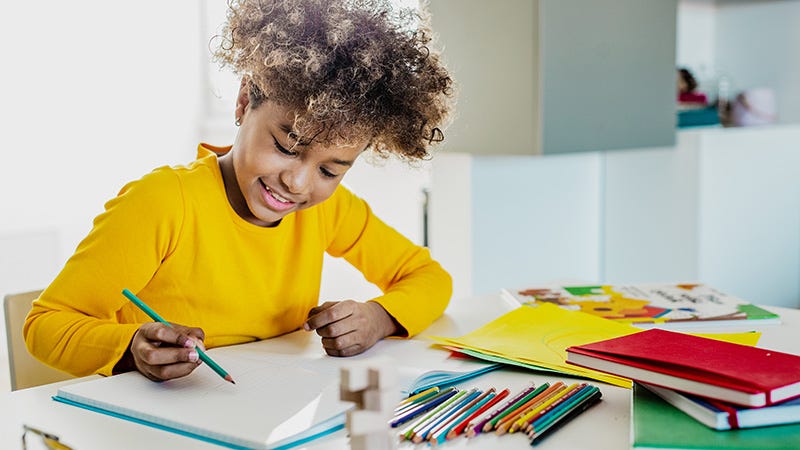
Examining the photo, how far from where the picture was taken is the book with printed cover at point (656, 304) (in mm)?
1373

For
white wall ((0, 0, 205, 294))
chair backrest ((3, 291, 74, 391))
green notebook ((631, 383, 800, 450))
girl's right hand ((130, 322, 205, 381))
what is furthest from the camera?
white wall ((0, 0, 205, 294))

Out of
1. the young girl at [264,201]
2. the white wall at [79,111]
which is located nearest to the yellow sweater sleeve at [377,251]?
the young girl at [264,201]

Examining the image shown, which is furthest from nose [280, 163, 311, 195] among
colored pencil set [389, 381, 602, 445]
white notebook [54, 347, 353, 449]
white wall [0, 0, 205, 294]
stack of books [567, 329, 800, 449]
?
white wall [0, 0, 205, 294]

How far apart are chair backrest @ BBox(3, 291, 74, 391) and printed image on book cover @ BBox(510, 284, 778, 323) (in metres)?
0.74

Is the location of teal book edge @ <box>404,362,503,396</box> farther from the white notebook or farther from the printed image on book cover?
the printed image on book cover

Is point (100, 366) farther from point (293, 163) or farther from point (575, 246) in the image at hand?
point (575, 246)

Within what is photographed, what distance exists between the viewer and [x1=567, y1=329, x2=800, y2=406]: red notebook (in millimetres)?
849

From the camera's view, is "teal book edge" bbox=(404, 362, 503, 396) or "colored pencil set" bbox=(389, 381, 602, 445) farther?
"teal book edge" bbox=(404, 362, 503, 396)

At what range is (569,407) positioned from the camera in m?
0.97

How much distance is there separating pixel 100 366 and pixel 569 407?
1.85 ft

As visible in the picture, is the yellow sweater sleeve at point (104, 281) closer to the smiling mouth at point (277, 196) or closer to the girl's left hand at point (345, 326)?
the smiling mouth at point (277, 196)

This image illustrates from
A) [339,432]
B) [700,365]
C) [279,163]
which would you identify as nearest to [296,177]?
[279,163]

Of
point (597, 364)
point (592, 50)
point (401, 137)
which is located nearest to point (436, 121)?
point (401, 137)

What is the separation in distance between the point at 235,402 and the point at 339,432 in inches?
4.9
